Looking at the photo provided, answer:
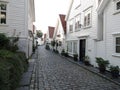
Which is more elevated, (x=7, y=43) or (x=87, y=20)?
(x=87, y=20)

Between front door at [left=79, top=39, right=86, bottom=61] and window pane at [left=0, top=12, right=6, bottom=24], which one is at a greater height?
window pane at [left=0, top=12, right=6, bottom=24]

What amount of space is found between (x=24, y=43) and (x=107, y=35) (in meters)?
6.83

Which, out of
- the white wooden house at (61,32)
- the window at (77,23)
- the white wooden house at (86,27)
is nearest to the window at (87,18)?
the white wooden house at (86,27)

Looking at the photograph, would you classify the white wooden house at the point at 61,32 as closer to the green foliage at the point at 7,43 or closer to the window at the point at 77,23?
the window at the point at 77,23

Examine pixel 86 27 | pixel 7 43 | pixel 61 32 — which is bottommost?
pixel 7 43

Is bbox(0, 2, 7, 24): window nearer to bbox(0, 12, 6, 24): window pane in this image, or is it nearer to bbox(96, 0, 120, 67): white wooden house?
bbox(0, 12, 6, 24): window pane

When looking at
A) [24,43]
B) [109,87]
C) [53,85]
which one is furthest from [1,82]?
[24,43]

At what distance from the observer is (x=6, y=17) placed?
1388 cm

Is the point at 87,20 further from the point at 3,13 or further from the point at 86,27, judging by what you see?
the point at 3,13

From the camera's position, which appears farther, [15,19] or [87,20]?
[87,20]

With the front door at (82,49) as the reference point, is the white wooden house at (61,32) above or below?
above

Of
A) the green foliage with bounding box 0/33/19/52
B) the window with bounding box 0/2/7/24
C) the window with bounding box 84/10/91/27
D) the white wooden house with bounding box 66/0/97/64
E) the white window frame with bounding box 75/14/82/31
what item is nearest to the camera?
the green foliage with bounding box 0/33/19/52

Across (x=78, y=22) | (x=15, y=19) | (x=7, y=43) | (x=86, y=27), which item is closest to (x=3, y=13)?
(x=15, y=19)

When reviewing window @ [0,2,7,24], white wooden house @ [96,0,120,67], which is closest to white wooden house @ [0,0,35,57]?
window @ [0,2,7,24]
